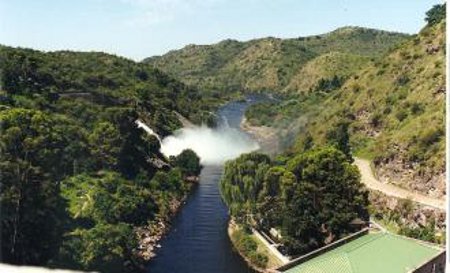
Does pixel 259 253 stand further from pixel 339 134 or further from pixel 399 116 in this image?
pixel 339 134

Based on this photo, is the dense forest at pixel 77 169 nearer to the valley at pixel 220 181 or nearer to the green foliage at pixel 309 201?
the valley at pixel 220 181

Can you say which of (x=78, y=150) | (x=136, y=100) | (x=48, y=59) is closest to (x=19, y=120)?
(x=78, y=150)

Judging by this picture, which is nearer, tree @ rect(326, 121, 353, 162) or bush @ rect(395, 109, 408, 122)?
bush @ rect(395, 109, 408, 122)

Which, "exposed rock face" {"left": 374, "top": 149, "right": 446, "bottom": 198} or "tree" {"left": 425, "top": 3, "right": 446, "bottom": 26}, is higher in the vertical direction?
"tree" {"left": 425, "top": 3, "right": 446, "bottom": 26}

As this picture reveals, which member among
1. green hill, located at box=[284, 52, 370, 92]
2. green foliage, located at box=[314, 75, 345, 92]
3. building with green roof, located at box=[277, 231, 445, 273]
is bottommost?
building with green roof, located at box=[277, 231, 445, 273]

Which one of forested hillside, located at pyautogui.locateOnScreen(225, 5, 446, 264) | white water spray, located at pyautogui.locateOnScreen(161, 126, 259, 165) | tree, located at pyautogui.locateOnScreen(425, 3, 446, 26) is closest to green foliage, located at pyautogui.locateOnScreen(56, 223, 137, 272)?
forested hillside, located at pyautogui.locateOnScreen(225, 5, 446, 264)

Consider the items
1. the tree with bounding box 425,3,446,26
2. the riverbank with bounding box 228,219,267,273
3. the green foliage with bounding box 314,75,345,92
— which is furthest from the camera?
the green foliage with bounding box 314,75,345,92

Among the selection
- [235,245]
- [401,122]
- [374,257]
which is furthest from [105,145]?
[374,257]

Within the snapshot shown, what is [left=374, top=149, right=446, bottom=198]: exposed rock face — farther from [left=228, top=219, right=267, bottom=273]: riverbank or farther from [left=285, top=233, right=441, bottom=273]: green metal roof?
[left=285, top=233, right=441, bottom=273]: green metal roof
